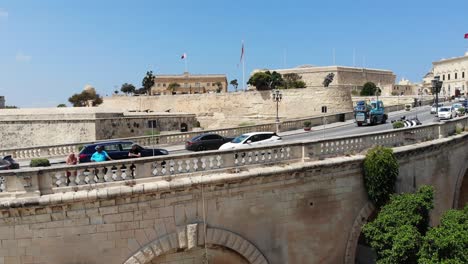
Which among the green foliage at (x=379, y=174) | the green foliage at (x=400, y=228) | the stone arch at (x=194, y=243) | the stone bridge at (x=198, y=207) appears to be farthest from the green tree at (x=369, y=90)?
the stone arch at (x=194, y=243)

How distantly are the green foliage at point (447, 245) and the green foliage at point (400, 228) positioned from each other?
0.99ft

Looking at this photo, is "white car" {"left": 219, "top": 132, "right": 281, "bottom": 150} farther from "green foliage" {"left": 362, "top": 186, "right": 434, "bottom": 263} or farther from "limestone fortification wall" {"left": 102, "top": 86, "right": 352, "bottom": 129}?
"limestone fortification wall" {"left": 102, "top": 86, "right": 352, "bottom": 129}

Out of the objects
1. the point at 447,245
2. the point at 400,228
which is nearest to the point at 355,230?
the point at 400,228

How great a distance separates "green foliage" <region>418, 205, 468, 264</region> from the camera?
973cm

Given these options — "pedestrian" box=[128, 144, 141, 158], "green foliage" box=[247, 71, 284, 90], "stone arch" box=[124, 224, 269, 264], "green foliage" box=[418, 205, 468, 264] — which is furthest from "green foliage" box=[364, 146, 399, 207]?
"green foliage" box=[247, 71, 284, 90]

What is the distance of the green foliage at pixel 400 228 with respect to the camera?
34.0ft

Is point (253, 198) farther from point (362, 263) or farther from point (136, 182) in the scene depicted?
point (362, 263)

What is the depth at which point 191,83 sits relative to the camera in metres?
99.3

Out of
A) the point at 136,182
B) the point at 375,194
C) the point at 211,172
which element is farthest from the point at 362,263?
the point at 136,182

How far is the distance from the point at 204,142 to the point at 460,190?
39.5 ft

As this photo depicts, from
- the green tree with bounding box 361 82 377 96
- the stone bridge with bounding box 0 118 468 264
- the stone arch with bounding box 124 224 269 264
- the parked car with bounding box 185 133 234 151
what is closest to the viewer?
the stone bridge with bounding box 0 118 468 264

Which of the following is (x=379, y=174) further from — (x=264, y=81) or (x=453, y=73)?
(x=453, y=73)

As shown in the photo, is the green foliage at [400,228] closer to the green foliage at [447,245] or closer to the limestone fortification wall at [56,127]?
the green foliage at [447,245]

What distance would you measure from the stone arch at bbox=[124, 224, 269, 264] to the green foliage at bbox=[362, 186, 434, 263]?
3271mm
